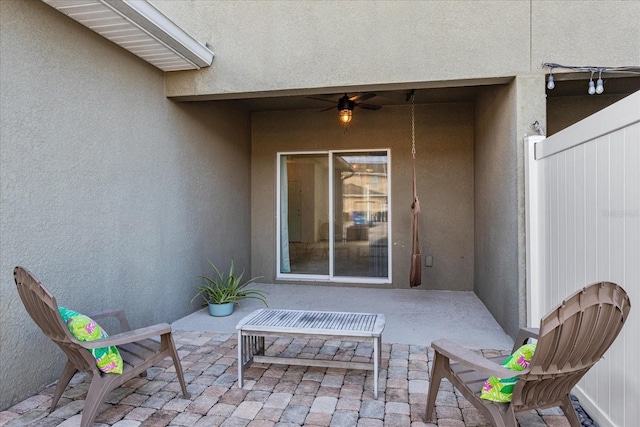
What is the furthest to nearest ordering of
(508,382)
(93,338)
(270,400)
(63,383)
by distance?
(270,400), (63,383), (93,338), (508,382)

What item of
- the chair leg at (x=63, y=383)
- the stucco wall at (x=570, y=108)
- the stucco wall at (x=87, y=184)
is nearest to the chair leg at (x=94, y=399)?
the chair leg at (x=63, y=383)

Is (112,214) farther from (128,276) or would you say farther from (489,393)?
(489,393)

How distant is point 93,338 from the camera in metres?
2.46

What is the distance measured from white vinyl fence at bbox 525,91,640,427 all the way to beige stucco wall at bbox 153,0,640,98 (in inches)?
40.7

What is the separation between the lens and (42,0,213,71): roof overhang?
3.11m

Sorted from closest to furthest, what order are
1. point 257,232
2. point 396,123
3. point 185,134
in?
point 185,134
point 396,123
point 257,232

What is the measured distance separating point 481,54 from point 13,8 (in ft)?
12.9

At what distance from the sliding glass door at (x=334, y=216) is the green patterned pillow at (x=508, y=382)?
15.1 feet

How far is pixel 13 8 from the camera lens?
2.81 m

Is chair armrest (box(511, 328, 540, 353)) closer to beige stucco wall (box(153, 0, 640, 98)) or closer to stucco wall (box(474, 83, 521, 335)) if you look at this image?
stucco wall (box(474, 83, 521, 335))

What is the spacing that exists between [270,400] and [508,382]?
1628 millimetres

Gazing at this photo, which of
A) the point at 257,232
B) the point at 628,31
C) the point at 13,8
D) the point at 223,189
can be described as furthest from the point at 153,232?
the point at 628,31

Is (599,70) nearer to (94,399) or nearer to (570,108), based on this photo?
(570,108)

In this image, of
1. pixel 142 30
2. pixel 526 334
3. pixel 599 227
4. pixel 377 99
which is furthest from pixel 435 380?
pixel 377 99
